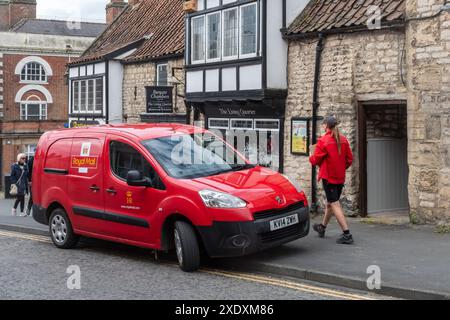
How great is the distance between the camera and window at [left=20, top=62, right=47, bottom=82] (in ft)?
150

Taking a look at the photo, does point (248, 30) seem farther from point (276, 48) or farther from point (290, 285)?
point (290, 285)

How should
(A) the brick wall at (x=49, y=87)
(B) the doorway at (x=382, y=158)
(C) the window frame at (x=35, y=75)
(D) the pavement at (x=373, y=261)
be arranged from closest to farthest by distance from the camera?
(D) the pavement at (x=373, y=261) < (B) the doorway at (x=382, y=158) < (A) the brick wall at (x=49, y=87) < (C) the window frame at (x=35, y=75)

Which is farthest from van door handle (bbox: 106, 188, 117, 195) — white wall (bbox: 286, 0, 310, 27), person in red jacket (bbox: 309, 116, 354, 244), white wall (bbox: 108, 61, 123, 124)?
white wall (bbox: 108, 61, 123, 124)

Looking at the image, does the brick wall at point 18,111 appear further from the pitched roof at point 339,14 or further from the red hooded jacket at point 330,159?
the red hooded jacket at point 330,159

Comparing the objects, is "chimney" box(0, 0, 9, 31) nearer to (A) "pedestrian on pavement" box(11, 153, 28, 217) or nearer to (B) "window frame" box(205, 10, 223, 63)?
(A) "pedestrian on pavement" box(11, 153, 28, 217)

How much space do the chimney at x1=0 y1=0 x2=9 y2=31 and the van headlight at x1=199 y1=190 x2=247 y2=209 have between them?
46637 mm

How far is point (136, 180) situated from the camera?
8570mm

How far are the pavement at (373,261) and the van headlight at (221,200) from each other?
95 cm

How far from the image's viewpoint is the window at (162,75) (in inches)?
805

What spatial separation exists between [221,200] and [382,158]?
6.60m

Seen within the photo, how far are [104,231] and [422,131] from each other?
6.21 metres

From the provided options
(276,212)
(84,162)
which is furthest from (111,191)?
(276,212)

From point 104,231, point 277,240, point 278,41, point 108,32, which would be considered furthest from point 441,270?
point 108,32

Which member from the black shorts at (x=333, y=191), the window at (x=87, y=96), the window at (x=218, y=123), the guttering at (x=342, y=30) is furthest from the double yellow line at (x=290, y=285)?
the window at (x=87, y=96)
